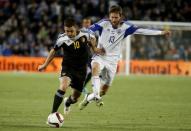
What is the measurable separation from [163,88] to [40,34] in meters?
11.9

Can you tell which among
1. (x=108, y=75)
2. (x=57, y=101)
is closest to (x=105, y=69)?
(x=108, y=75)

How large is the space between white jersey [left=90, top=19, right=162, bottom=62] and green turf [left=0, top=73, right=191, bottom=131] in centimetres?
140

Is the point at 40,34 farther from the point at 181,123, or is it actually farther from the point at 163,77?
the point at 181,123

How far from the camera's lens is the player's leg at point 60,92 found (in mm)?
11617

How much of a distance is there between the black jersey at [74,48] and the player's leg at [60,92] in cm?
36

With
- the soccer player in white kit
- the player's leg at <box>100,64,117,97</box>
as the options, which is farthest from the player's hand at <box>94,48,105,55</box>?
the player's leg at <box>100,64,117,97</box>

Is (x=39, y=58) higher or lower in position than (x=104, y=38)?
lower

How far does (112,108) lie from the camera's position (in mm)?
16062

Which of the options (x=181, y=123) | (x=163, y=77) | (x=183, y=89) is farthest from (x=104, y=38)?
(x=163, y=77)

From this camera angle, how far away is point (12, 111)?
14594mm

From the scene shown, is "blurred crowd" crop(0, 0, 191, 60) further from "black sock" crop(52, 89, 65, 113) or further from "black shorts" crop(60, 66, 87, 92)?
"black sock" crop(52, 89, 65, 113)

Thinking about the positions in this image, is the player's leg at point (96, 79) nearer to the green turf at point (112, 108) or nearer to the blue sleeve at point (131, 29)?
the green turf at point (112, 108)

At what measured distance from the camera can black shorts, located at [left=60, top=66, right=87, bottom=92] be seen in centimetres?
1208

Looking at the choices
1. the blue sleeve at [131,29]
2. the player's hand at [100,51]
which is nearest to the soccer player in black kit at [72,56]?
the player's hand at [100,51]
